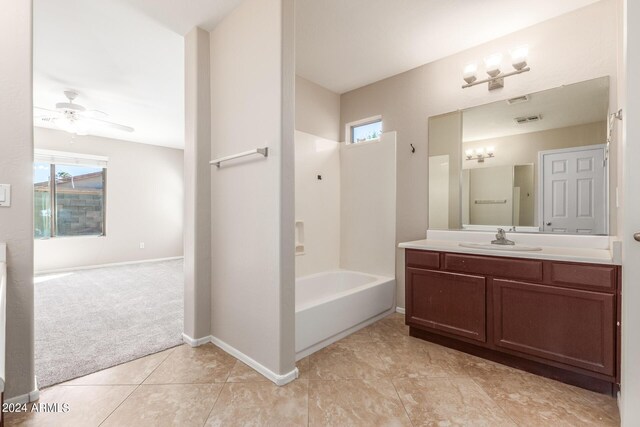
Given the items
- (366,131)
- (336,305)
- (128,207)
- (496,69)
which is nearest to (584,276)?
(336,305)

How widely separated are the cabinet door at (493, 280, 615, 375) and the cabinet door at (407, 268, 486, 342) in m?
0.11

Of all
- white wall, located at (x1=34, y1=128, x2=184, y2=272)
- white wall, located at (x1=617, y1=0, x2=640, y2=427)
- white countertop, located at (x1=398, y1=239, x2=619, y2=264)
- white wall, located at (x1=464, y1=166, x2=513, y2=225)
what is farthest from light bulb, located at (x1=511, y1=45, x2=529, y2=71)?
white wall, located at (x1=34, y1=128, x2=184, y2=272)

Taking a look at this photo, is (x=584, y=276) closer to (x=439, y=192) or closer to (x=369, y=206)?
(x=439, y=192)

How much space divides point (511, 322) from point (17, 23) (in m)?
3.34

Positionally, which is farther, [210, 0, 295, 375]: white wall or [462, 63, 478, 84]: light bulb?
[462, 63, 478, 84]: light bulb

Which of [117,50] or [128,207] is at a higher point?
[117,50]

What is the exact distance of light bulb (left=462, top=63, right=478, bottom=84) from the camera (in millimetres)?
2539

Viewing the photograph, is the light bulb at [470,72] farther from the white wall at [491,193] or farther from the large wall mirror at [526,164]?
the white wall at [491,193]

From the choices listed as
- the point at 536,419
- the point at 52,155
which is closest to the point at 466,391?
the point at 536,419

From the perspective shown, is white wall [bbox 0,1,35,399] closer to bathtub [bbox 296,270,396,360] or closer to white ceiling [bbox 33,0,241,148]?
white ceiling [bbox 33,0,241,148]

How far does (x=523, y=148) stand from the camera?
2393 millimetres

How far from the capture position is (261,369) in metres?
1.91

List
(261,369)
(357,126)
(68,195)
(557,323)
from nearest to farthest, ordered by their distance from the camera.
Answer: (557,323) → (261,369) → (357,126) → (68,195)

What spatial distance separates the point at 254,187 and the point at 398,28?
5.54ft
